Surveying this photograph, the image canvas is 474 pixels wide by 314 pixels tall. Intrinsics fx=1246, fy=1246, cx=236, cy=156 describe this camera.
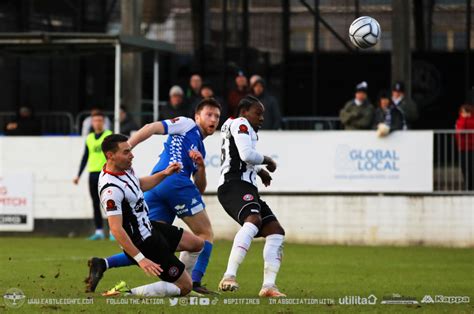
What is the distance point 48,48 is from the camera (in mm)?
22969

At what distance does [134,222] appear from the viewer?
36.3 feet

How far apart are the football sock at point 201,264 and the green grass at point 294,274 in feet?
1.24

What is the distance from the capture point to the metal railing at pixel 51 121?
25000 mm

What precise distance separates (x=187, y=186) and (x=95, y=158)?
28.7ft

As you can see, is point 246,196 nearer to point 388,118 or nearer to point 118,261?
point 118,261

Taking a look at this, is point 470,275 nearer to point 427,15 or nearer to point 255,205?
point 255,205

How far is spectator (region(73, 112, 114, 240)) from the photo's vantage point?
68.9 ft

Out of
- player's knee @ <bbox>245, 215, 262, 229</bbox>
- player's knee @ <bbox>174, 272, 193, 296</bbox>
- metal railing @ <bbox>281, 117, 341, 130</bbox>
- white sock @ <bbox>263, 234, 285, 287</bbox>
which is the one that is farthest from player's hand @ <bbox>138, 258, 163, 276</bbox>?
metal railing @ <bbox>281, 117, 341, 130</bbox>

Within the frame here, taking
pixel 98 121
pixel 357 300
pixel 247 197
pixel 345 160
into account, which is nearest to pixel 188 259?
pixel 247 197

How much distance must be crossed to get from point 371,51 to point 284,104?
2.13 meters

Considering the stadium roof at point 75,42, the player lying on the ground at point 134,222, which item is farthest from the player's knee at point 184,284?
the stadium roof at point 75,42

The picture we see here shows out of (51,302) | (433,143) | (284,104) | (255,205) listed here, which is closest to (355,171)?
(433,143)

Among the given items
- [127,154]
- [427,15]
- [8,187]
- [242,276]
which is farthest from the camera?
[427,15]

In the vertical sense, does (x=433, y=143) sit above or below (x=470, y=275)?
above
